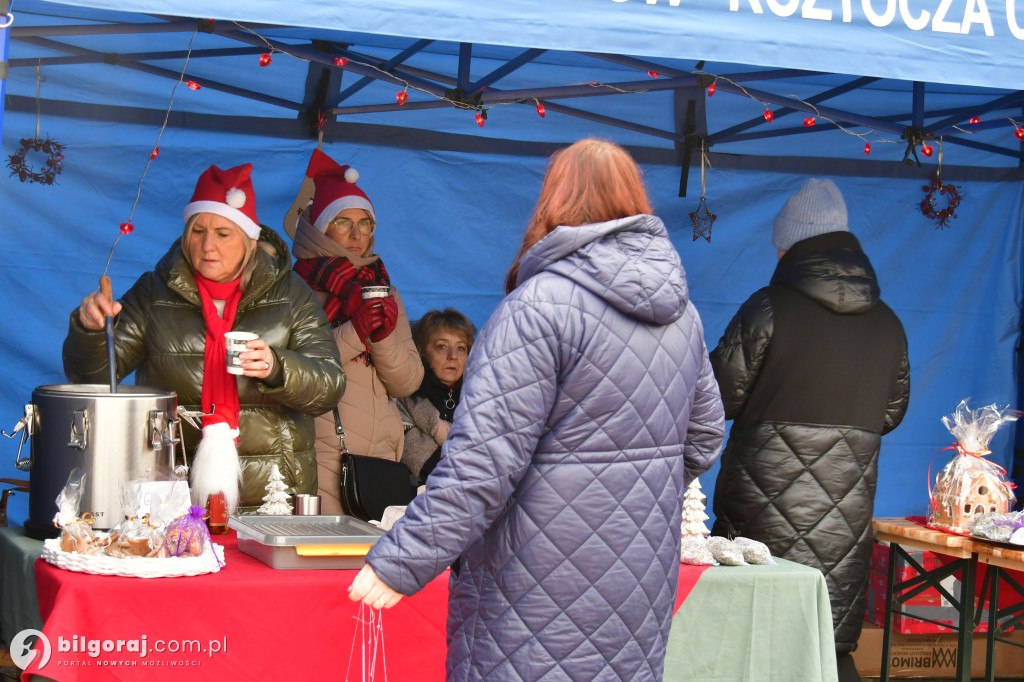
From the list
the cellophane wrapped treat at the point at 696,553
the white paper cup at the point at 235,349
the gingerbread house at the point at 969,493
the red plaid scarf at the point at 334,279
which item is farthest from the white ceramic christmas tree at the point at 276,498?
the gingerbread house at the point at 969,493

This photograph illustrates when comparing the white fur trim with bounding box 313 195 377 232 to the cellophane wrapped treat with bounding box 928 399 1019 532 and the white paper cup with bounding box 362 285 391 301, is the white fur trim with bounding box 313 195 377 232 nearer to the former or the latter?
the white paper cup with bounding box 362 285 391 301

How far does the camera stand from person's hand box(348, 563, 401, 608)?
1908mm

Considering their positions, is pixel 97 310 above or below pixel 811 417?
above

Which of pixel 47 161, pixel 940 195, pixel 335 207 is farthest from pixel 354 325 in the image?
pixel 940 195

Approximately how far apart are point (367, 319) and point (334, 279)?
1.00 feet

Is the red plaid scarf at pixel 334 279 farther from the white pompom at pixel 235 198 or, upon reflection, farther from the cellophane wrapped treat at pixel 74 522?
the cellophane wrapped treat at pixel 74 522

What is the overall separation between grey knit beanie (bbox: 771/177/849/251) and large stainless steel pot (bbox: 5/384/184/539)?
2208mm

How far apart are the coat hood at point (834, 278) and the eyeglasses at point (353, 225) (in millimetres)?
1672

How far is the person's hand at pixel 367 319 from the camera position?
12.8 feet

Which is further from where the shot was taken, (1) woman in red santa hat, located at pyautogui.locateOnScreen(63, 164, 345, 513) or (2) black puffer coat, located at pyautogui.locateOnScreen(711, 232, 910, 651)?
(2) black puffer coat, located at pyautogui.locateOnScreen(711, 232, 910, 651)

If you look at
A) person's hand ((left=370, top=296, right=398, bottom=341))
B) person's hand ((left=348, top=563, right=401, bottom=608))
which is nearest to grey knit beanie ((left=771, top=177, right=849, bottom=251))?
person's hand ((left=370, top=296, right=398, bottom=341))

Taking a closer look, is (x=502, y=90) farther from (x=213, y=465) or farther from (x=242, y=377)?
(x=213, y=465)

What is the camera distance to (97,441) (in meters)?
2.59

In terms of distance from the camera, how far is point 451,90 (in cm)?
419
